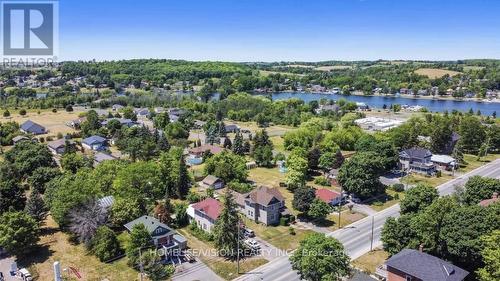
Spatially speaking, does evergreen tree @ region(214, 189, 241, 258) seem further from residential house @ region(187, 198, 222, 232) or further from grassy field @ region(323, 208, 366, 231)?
grassy field @ region(323, 208, 366, 231)

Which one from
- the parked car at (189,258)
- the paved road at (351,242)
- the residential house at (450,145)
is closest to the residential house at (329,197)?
the paved road at (351,242)

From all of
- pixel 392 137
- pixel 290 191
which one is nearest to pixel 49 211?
pixel 290 191

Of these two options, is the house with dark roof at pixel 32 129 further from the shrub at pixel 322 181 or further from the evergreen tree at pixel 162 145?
the shrub at pixel 322 181

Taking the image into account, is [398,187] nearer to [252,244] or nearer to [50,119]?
[252,244]

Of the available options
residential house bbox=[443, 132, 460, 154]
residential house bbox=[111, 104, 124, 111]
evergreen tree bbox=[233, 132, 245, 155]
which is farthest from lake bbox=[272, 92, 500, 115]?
evergreen tree bbox=[233, 132, 245, 155]

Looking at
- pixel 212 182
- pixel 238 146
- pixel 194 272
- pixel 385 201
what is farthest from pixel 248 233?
pixel 238 146
